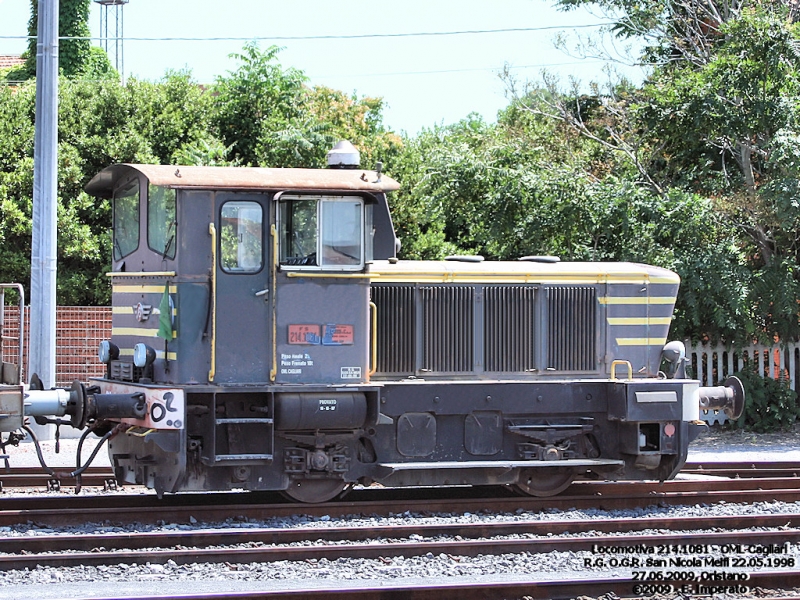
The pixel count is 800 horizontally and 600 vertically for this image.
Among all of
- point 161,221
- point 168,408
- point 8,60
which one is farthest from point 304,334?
point 8,60

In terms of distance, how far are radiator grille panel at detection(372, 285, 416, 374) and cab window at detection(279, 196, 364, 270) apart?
841 millimetres

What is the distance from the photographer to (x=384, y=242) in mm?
9664

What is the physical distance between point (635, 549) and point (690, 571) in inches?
30.8

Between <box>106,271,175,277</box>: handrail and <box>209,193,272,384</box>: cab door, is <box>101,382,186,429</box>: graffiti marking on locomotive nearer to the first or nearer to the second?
<box>209,193,272,384</box>: cab door

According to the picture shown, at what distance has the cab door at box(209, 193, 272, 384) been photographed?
345 inches

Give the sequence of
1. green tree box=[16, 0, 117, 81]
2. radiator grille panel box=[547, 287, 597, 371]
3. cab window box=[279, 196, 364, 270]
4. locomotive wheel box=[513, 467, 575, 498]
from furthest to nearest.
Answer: green tree box=[16, 0, 117, 81]
radiator grille panel box=[547, 287, 597, 371]
locomotive wheel box=[513, 467, 575, 498]
cab window box=[279, 196, 364, 270]

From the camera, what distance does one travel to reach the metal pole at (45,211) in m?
13.8

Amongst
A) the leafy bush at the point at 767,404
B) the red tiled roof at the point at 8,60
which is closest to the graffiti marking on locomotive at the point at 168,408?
the leafy bush at the point at 767,404

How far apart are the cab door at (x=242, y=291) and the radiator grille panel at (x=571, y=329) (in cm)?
306

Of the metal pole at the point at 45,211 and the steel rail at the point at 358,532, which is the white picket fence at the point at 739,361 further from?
the metal pole at the point at 45,211

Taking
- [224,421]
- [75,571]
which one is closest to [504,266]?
[224,421]

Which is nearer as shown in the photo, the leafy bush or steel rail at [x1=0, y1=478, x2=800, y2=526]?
steel rail at [x1=0, y1=478, x2=800, y2=526]

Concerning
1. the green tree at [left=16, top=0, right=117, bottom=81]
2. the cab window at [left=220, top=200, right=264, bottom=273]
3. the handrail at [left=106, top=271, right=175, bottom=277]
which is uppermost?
the green tree at [left=16, top=0, right=117, bottom=81]

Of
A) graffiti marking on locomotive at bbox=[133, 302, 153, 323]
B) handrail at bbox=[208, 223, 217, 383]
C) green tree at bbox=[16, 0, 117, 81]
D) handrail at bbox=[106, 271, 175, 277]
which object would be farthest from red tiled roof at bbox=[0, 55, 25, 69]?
handrail at bbox=[208, 223, 217, 383]
